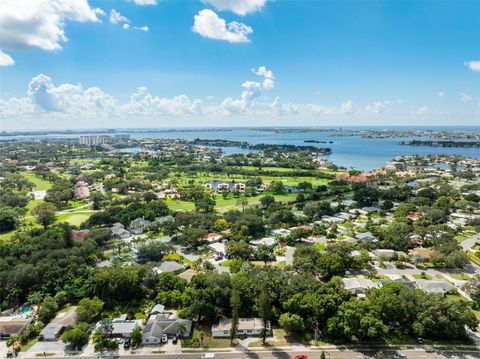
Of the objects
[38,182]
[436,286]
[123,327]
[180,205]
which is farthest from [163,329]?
[38,182]

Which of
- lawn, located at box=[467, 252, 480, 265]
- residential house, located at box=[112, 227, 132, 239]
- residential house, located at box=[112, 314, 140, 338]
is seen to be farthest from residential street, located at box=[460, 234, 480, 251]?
residential house, located at box=[112, 227, 132, 239]

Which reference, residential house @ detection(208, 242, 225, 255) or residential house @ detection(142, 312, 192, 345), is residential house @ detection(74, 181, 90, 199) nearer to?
residential house @ detection(208, 242, 225, 255)

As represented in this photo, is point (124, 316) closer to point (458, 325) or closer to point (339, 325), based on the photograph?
point (339, 325)

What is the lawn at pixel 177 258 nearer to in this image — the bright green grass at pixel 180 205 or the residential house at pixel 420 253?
A: the bright green grass at pixel 180 205

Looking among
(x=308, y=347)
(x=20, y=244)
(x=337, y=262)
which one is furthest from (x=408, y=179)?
(x=20, y=244)

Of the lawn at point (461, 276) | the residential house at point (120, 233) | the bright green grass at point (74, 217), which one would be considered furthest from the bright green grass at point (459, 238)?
the bright green grass at point (74, 217)

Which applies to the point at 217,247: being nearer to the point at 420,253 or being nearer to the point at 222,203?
the point at 420,253

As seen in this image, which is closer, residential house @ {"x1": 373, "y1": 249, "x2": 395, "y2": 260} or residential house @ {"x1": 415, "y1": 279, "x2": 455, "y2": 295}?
residential house @ {"x1": 415, "y1": 279, "x2": 455, "y2": 295}
